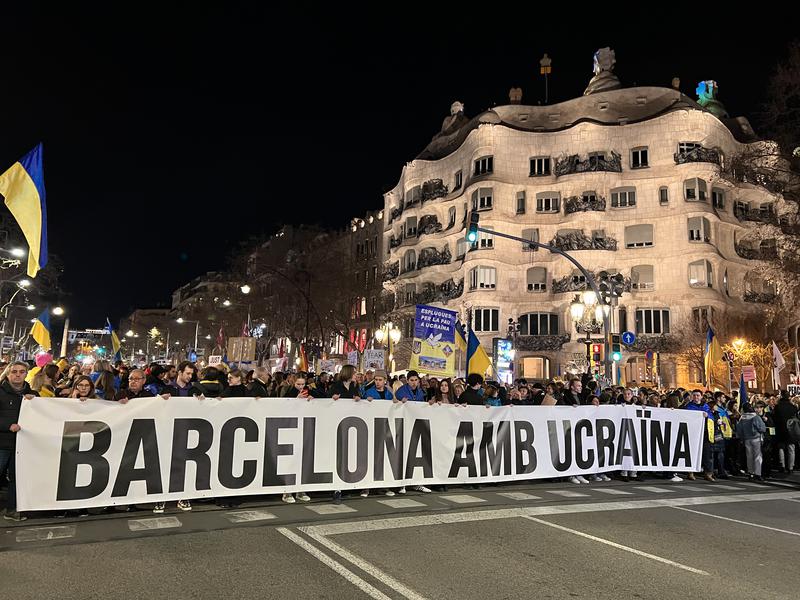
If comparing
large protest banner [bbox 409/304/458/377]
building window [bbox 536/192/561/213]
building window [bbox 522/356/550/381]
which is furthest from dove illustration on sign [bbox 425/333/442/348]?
building window [bbox 536/192/561/213]

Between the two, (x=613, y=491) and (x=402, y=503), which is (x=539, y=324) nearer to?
(x=613, y=491)

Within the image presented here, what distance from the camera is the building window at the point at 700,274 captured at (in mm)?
44906

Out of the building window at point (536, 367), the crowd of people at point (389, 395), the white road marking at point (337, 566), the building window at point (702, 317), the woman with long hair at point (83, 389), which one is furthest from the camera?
the building window at point (536, 367)

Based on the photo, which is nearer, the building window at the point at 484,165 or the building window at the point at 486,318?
the building window at the point at 486,318

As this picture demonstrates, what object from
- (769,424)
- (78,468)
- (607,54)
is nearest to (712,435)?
(769,424)

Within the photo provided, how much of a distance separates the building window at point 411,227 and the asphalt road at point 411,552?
47.4 metres

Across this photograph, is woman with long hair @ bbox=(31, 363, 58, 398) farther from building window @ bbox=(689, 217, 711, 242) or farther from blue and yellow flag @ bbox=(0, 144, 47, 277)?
building window @ bbox=(689, 217, 711, 242)

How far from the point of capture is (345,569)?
5.76 meters

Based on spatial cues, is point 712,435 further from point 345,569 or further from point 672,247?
point 672,247

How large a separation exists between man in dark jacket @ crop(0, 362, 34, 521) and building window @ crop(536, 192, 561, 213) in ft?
148

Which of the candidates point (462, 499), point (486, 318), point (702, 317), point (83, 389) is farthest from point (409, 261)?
point (83, 389)

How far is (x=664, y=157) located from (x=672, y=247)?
274 inches

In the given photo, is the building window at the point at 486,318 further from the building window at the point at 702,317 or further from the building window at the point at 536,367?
the building window at the point at 702,317

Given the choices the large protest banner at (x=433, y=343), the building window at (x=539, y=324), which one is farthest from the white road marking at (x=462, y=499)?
the building window at (x=539, y=324)
